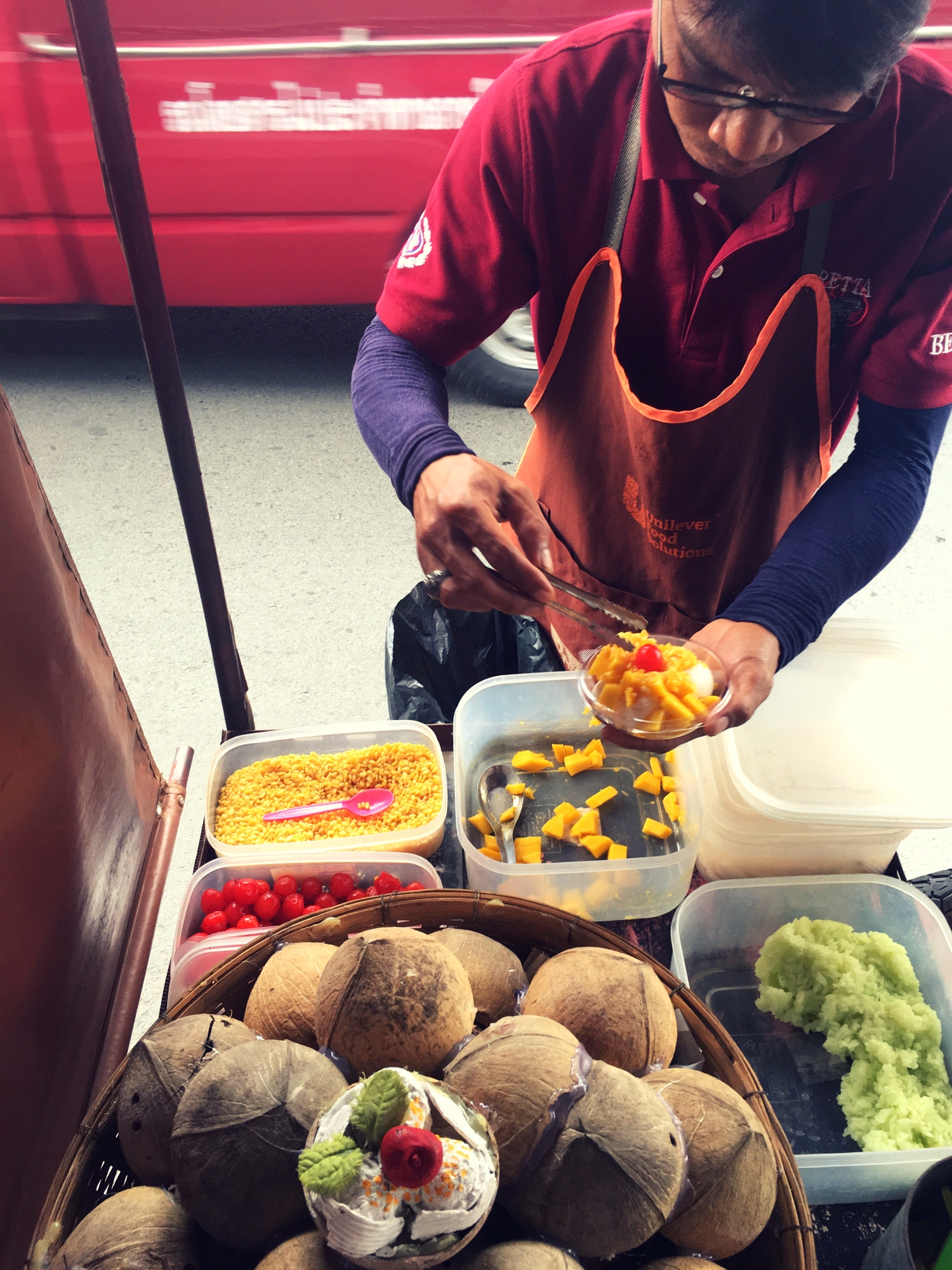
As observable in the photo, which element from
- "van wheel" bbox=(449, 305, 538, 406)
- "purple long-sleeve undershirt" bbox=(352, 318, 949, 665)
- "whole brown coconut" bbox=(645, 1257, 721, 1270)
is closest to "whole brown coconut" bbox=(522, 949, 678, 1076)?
"whole brown coconut" bbox=(645, 1257, 721, 1270)

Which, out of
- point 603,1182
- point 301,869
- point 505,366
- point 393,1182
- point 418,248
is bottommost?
point 505,366

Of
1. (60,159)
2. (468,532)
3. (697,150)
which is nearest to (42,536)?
(468,532)

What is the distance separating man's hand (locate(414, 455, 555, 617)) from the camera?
1.20 meters

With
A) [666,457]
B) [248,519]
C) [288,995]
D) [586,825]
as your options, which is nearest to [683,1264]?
[288,995]

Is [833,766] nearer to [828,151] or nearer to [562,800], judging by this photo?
[562,800]

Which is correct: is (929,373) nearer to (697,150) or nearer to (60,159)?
(697,150)

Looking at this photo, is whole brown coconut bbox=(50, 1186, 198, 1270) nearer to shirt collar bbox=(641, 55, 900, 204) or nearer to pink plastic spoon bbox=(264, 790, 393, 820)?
pink plastic spoon bbox=(264, 790, 393, 820)

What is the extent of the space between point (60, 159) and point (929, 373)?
3.09 metres

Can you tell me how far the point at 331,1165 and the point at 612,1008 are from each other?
0.32 meters

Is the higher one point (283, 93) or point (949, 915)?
point (283, 93)

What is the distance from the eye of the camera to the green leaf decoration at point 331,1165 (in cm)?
57

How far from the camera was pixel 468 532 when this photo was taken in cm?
121

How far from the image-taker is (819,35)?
88 cm

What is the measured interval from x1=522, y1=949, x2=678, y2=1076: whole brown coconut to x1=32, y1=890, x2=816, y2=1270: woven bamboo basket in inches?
2.8
